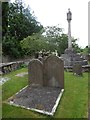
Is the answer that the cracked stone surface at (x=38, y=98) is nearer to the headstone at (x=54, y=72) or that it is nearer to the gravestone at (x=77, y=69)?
the headstone at (x=54, y=72)

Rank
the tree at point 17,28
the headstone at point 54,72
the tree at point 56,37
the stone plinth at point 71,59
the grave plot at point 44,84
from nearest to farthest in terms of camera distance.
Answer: the grave plot at point 44,84 < the headstone at point 54,72 < the stone plinth at point 71,59 < the tree at point 17,28 < the tree at point 56,37

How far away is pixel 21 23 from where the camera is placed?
3797 cm

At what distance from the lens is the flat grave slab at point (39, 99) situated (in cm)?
636

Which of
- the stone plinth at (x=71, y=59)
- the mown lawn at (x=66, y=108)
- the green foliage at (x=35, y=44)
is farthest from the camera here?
the green foliage at (x=35, y=44)

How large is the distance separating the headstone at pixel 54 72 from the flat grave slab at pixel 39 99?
332 mm

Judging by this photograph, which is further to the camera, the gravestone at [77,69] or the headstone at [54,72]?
the gravestone at [77,69]

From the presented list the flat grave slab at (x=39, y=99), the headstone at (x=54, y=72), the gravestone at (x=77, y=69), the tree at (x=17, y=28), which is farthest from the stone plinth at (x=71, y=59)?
the tree at (x=17, y=28)

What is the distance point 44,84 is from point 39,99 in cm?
234

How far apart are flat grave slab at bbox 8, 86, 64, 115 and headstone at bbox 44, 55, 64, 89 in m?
0.33

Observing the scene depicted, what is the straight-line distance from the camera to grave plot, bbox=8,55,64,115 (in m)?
7.37

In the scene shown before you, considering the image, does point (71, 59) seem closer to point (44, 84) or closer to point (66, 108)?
point (44, 84)

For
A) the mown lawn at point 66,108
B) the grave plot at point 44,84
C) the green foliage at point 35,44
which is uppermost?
the green foliage at point 35,44

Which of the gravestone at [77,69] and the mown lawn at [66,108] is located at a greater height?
the gravestone at [77,69]

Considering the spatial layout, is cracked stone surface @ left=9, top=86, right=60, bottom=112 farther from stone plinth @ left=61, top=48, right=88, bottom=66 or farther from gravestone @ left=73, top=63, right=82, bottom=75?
stone plinth @ left=61, top=48, right=88, bottom=66
